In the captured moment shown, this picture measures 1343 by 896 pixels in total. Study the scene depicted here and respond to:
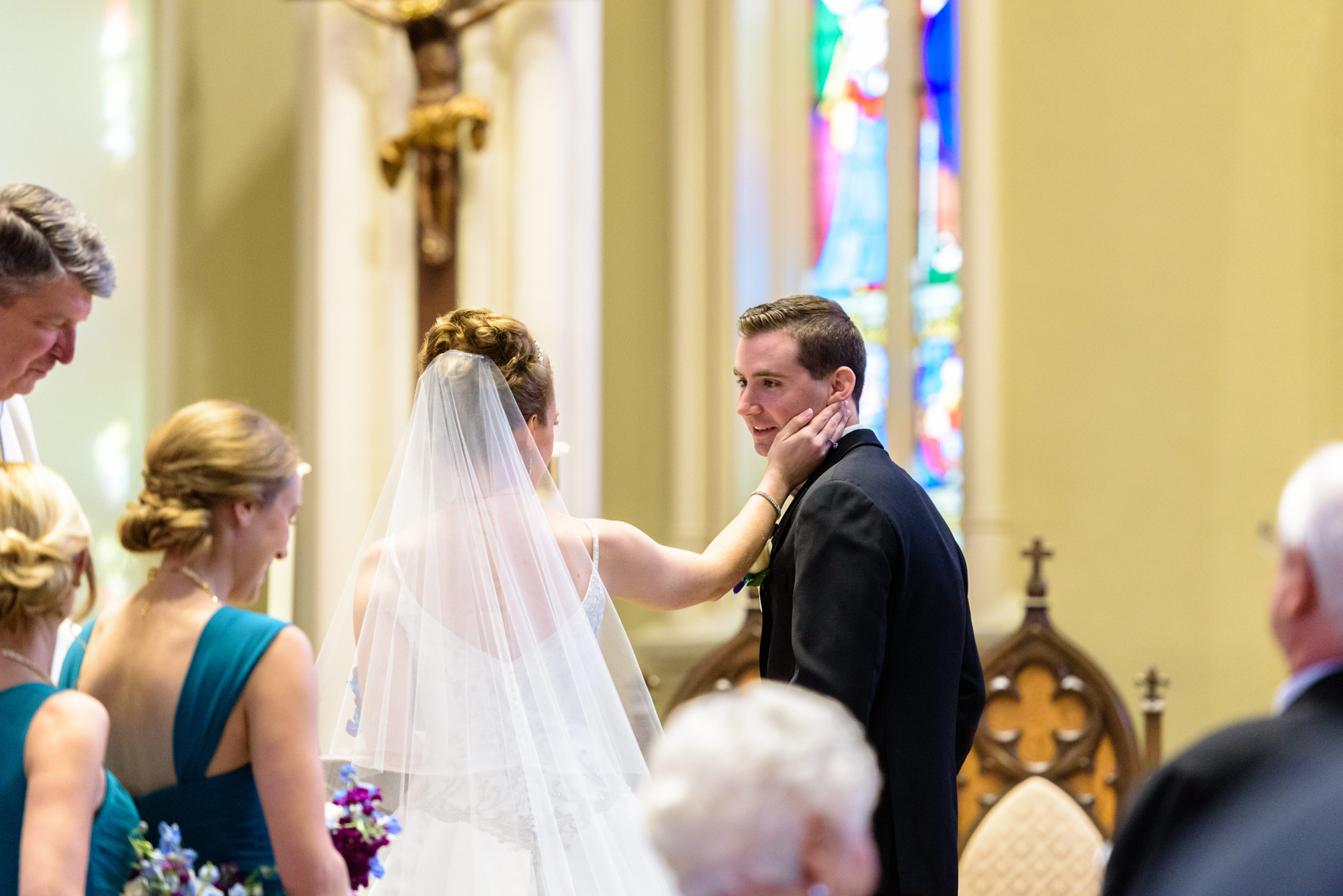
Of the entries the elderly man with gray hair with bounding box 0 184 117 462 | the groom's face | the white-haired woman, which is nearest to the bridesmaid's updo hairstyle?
the groom's face

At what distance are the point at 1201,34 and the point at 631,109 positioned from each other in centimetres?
282

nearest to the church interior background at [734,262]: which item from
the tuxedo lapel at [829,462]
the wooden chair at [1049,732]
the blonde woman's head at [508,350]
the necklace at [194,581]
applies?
the wooden chair at [1049,732]

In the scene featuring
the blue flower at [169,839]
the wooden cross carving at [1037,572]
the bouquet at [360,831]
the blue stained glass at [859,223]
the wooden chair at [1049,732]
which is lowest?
the wooden chair at [1049,732]

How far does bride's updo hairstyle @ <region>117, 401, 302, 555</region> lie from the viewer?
2.30m

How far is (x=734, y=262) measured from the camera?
7.32 m

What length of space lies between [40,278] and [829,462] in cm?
→ 173

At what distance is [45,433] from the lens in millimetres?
5855

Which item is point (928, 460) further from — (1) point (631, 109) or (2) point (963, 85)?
(1) point (631, 109)

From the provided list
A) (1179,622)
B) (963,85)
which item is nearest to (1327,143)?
(963,85)

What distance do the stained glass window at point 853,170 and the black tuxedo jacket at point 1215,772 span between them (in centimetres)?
565

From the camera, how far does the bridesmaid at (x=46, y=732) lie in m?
2.08

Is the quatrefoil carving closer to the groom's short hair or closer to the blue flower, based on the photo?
the groom's short hair

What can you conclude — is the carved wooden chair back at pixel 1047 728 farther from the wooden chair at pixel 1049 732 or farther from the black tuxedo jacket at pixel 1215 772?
the black tuxedo jacket at pixel 1215 772

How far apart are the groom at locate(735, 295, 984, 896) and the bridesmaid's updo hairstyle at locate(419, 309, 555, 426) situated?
0.64m
